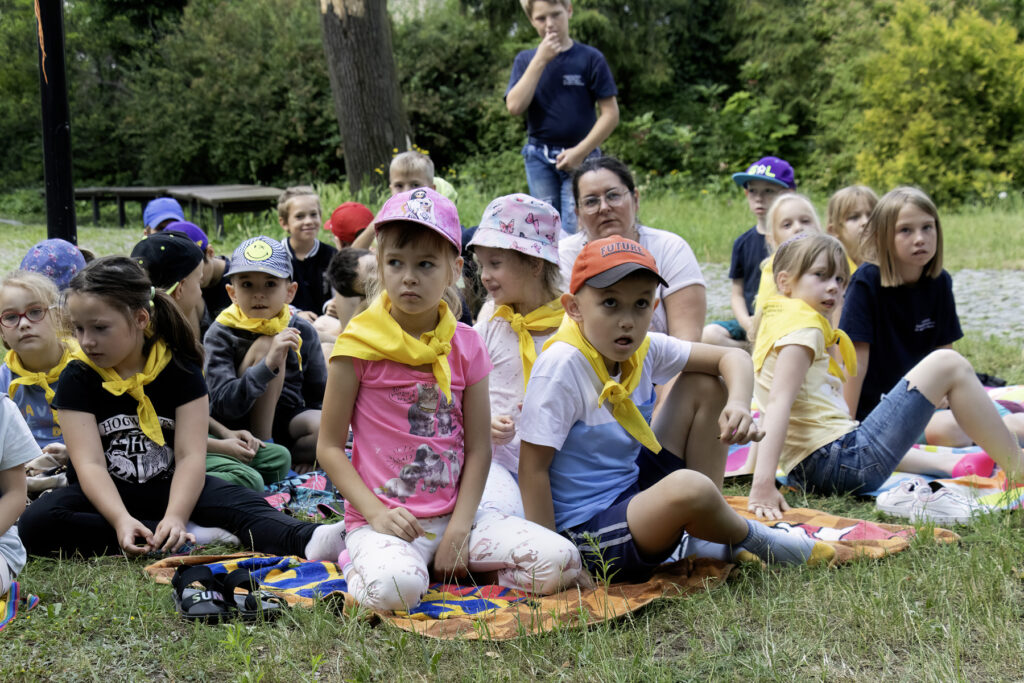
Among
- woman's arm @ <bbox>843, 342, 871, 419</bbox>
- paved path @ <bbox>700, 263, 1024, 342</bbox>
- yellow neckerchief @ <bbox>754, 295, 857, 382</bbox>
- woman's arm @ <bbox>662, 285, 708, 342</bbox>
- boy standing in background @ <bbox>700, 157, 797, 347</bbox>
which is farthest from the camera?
paved path @ <bbox>700, 263, 1024, 342</bbox>

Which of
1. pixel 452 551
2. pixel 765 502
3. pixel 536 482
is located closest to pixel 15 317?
pixel 452 551

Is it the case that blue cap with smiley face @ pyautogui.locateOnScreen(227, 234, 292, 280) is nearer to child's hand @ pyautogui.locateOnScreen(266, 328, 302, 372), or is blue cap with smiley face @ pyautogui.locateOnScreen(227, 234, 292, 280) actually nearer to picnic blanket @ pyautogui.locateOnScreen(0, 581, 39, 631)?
child's hand @ pyautogui.locateOnScreen(266, 328, 302, 372)

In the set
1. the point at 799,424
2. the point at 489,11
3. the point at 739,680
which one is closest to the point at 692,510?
the point at 739,680

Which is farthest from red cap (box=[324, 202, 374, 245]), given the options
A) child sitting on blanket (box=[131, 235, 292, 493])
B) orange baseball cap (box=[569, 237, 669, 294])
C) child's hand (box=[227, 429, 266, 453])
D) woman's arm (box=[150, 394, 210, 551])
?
orange baseball cap (box=[569, 237, 669, 294])

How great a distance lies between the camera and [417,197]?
3021 millimetres

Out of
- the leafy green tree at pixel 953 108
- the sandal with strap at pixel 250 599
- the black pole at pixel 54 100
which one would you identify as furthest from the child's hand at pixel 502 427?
the leafy green tree at pixel 953 108

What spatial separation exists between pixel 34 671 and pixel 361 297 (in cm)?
323

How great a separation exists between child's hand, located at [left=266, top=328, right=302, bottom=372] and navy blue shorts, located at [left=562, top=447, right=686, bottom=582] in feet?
5.55

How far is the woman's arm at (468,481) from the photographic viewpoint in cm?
298

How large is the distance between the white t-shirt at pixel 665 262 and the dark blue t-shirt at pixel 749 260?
6.57ft

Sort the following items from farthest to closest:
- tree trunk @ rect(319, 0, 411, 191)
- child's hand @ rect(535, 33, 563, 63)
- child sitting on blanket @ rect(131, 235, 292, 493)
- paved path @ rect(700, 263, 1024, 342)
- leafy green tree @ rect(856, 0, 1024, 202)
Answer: leafy green tree @ rect(856, 0, 1024, 202) < tree trunk @ rect(319, 0, 411, 191) < paved path @ rect(700, 263, 1024, 342) < child's hand @ rect(535, 33, 563, 63) < child sitting on blanket @ rect(131, 235, 292, 493)

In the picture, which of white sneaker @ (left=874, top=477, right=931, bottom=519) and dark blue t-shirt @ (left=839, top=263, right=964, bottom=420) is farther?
dark blue t-shirt @ (left=839, top=263, right=964, bottom=420)

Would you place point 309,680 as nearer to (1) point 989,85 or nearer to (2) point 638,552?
(2) point 638,552

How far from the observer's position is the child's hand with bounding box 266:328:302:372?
4.16 meters
